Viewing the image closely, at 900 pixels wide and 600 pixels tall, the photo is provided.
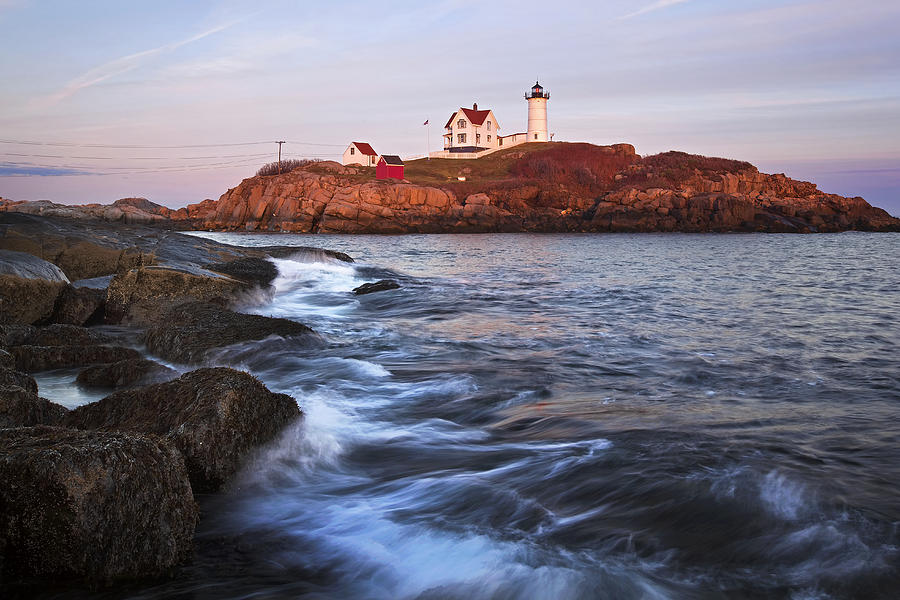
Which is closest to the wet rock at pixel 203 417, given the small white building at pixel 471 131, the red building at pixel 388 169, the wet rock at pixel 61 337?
the wet rock at pixel 61 337

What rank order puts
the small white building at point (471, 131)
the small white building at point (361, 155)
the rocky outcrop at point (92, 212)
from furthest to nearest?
the small white building at point (471, 131) → the small white building at point (361, 155) → the rocky outcrop at point (92, 212)

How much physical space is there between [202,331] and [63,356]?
1573 mm

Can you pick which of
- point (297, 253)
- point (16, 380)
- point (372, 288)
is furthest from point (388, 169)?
point (16, 380)

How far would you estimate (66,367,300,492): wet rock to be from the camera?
4070 mm

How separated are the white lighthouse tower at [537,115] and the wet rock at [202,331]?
8972 centimetres

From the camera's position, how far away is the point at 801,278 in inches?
863

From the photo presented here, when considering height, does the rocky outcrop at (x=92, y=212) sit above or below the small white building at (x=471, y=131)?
below

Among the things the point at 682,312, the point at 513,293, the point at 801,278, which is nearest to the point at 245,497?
the point at 682,312

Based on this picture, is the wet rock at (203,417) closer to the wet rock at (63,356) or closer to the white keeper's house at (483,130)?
the wet rock at (63,356)

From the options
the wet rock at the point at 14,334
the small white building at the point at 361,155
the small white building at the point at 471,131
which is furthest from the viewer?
the small white building at the point at 471,131

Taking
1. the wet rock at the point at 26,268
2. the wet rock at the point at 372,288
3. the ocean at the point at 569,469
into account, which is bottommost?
the ocean at the point at 569,469

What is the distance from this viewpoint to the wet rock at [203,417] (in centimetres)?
407

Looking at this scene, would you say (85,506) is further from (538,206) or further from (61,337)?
(538,206)

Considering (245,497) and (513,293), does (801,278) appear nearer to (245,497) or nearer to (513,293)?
(513,293)
